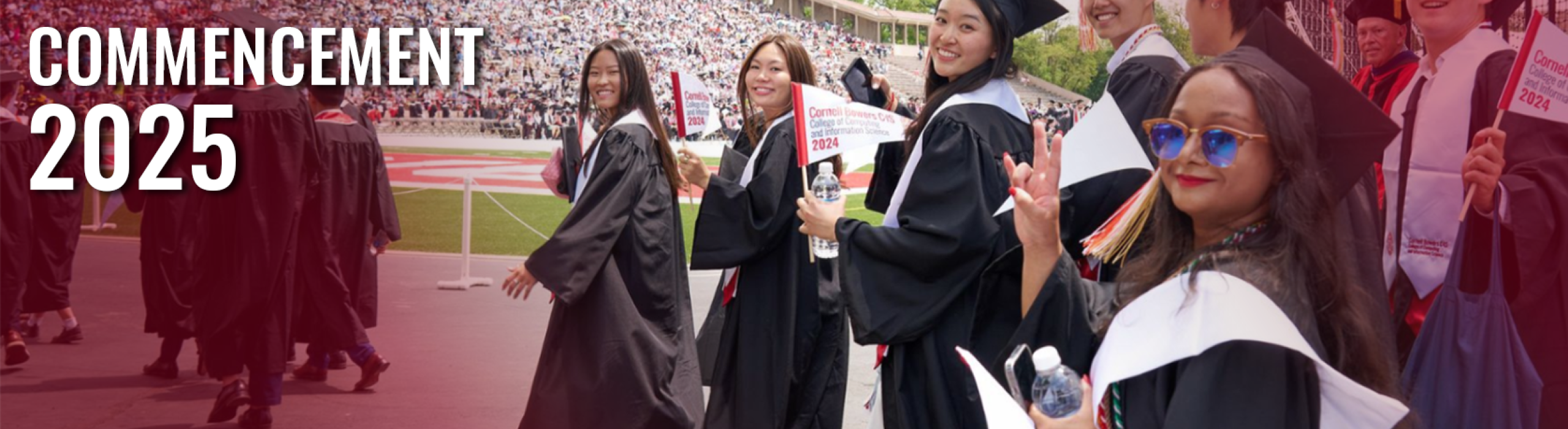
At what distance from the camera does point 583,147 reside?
596cm

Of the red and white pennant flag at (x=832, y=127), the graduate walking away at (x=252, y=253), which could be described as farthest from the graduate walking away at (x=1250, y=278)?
the graduate walking away at (x=252, y=253)

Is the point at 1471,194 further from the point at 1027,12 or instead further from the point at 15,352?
the point at 15,352

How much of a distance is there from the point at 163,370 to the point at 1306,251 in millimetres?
6986

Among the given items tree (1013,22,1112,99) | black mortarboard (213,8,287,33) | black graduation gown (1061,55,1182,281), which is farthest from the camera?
tree (1013,22,1112,99)

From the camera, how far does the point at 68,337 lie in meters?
8.56

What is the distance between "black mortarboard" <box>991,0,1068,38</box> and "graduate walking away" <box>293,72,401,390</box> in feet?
14.4

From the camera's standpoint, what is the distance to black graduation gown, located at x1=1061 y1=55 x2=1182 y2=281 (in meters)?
3.50

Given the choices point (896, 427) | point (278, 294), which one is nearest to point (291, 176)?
point (278, 294)

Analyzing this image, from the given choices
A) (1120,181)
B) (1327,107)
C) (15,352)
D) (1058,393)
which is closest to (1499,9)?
(1120,181)

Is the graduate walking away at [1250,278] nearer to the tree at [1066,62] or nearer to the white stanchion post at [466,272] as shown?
the tree at [1066,62]

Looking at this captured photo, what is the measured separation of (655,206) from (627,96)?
0.48 metres

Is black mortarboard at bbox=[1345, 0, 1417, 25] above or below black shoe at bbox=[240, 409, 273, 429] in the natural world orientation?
above

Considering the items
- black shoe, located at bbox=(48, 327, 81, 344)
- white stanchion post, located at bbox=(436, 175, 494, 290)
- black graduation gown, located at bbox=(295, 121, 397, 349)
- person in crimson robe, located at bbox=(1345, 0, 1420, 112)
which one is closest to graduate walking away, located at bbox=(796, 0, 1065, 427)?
person in crimson robe, located at bbox=(1345, 0, 1420, 112)

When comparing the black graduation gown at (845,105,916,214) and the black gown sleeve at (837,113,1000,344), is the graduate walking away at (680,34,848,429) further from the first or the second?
the black gown sleeve at (837,113,1000,344)
